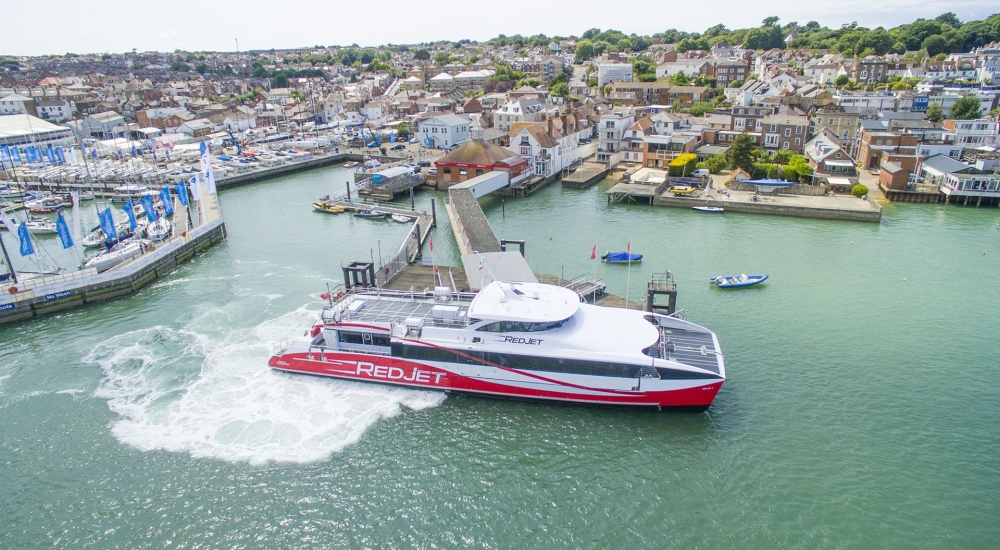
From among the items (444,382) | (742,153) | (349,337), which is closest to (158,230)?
(349,337)

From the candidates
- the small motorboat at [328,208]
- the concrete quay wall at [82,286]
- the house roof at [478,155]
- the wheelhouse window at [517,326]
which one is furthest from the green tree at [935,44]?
the concrete quay wall at [82,286]

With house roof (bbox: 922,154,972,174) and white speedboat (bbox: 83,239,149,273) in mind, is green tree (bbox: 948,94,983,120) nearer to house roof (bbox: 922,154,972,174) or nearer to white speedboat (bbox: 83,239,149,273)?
house roof (bbox: 922,154,972,174)

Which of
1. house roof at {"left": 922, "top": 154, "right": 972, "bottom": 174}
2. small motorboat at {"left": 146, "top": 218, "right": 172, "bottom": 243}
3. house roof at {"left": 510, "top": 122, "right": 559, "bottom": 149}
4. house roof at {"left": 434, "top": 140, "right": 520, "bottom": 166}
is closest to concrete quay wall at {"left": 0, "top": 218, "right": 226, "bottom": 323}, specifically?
small motorboat at {"left": 146, "top": 218, "right": 172, "bottom": 243}

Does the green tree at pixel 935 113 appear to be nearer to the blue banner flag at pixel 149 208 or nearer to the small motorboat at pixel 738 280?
the small motorboat at pixel 738 280

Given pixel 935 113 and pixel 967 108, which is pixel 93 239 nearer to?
pixel 935 113

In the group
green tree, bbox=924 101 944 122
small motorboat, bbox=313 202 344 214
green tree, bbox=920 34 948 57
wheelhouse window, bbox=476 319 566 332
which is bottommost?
small motorboat, bbox=313 202 344 214

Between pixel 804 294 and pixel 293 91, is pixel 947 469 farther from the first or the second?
pixel 293 91
